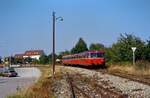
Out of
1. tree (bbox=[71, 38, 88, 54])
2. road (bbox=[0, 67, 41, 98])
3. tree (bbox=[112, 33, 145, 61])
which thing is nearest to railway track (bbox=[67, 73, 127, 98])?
road (bbox=[0, 67, 41, 98])

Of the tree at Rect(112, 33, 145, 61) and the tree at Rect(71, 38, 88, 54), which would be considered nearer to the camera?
the tree at Rect(112, 33, 145, 61)

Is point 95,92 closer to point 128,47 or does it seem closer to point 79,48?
point 128,47

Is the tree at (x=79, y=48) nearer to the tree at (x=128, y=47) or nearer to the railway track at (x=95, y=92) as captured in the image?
the tree at (x=128, y=47)

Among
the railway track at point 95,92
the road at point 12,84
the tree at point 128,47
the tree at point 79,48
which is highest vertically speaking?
the tree at point 79,48

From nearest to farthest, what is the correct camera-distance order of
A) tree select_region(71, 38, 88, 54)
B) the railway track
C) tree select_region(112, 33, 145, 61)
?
the railway track
tree select_region(112, 33, 145, 61)
tree select_region(71, 38, 88, 54)

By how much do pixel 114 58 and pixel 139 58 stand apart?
7214 millimetres

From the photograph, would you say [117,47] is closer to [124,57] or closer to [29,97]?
→ [124,57]

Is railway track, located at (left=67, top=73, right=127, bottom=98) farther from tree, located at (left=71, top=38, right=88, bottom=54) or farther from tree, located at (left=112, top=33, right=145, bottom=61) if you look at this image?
tree, located at (left=71, top=38, right=88, bottom=54)

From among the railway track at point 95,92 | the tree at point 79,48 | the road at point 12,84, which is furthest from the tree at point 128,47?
the tree at point 79,48

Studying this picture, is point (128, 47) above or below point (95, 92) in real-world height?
above

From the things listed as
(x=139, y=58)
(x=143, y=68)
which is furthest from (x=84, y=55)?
(x=143, y=68)

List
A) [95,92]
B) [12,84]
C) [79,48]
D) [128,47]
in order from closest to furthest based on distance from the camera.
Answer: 1. [95,92]
2. [12,84]
3. [128,47]
4. [79,48]

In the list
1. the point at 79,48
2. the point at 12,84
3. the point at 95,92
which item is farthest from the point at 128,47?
Answer: the point at 79,48

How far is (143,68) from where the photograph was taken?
40781 millimetres
